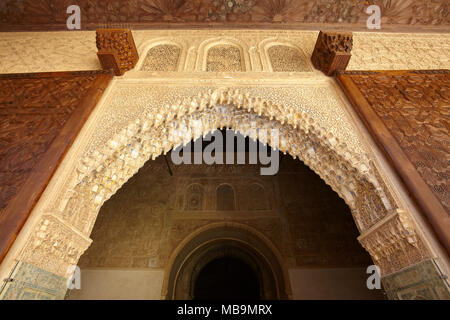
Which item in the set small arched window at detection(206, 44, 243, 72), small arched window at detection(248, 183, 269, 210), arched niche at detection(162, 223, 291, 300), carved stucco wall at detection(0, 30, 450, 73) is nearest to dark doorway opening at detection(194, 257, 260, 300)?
arched niche at detection(162, 223, 291, 300)

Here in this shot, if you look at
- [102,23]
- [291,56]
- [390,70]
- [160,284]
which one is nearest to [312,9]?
[291,56]

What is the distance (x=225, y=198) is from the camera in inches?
159

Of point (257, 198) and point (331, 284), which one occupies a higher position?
point (257, 198)

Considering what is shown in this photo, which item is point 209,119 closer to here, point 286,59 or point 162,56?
point 162,56

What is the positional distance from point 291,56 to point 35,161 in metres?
2.69

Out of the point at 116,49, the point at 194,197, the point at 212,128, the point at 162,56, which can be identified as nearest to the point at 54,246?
the point at 212,128

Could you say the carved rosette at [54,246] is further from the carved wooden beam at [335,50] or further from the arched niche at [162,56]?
the carved wooden beam at [335,50]

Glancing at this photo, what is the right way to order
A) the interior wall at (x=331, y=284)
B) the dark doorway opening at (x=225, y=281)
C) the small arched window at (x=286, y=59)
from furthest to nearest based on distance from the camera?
the dark doorway opening at (x=225, y=281) < the interior wall at (x=331, y=284) < the small arched window at (x=286, y=59)

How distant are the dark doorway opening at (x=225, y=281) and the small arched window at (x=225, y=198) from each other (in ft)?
3.02

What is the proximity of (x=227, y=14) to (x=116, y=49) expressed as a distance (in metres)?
1.50

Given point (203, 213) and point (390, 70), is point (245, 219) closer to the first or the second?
point (203, 213)

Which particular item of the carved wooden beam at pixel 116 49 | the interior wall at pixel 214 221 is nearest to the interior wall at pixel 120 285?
the interior wall at pixel 214 221

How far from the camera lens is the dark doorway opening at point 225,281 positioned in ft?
13.4

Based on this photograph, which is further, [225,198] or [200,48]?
A: [225,198]
